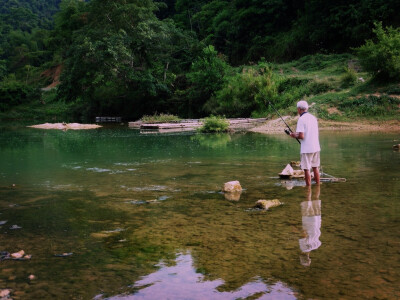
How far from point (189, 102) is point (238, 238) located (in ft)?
120

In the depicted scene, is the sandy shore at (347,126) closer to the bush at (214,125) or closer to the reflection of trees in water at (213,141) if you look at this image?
the bush at (214,125)

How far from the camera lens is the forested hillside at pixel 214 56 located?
34.9m

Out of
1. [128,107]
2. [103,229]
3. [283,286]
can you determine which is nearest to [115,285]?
[283,286]

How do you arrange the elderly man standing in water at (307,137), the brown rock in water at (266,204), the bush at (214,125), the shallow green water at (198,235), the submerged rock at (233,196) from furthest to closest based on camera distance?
1. the bush at (214,125)
2. the elderly man standing in water at (307,137)
3. the submerged rock at (233,196)
4. the brown rock in water at (266,204)
5. the shallow green water at (198,235)

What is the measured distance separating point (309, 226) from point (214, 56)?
3509cm

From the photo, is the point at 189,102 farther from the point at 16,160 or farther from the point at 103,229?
the point at 103,229

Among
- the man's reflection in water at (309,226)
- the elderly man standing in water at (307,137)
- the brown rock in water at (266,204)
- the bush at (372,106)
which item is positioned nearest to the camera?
the man's reflection in water at (309,226)

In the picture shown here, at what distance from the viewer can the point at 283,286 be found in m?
4.57

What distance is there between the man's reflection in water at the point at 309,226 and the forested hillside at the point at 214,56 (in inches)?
790

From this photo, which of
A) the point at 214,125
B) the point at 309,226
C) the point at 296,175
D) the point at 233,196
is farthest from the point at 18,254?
the point at 214,125

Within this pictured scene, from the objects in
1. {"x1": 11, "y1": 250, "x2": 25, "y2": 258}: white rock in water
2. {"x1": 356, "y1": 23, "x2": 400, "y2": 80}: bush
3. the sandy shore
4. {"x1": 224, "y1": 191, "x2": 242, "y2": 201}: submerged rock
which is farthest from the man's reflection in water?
{"x1": 356, "y1": 23, "x2": 400, "y2": 80}: bush

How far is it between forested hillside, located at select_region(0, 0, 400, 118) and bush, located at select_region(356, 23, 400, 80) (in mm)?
63

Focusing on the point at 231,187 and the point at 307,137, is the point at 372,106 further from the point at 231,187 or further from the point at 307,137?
the point at 231,187

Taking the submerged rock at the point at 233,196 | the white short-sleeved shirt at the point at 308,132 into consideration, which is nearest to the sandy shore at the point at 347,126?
the white short-sleeved shirt at the point at 308,132
